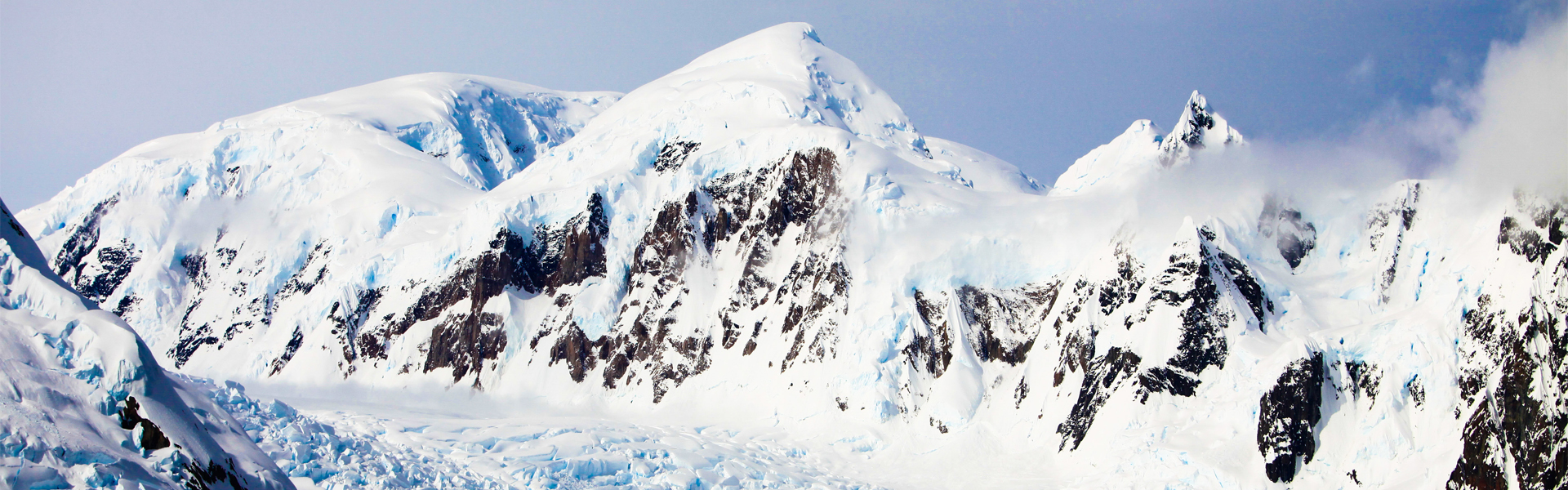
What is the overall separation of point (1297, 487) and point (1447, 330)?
508 inches

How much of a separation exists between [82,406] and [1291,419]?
62339 millimetres

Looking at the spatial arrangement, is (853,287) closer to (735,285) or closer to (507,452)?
(735,285)

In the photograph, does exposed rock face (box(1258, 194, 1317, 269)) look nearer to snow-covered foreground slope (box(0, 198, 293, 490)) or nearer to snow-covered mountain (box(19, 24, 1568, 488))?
snow-covered mountain (box(19, 24, 1568, 488))

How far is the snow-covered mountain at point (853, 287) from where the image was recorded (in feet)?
202

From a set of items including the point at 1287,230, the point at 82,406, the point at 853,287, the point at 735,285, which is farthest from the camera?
the point at 735,285

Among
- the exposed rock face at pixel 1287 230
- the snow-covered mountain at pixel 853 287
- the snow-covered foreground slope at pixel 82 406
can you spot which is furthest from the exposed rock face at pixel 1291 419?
the snow-covered foreground slope at pixel 82 406

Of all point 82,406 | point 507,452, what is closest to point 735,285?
point 507,452

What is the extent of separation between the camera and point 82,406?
2830 cm

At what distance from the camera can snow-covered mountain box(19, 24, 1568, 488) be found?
202ft

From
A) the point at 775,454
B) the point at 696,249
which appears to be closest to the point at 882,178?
the point at 696,249

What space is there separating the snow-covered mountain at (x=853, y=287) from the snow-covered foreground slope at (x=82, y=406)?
167ft

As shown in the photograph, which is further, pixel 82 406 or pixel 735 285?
pixel 735 285

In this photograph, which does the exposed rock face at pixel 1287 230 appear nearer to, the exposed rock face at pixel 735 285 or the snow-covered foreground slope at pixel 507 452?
the exposed rock face at pixel 735 285

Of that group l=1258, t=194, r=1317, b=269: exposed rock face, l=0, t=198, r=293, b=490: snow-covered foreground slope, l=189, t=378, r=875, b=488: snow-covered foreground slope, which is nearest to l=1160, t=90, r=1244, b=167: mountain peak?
l=1258, t=194, r=1317, b=269: exposed rock face
